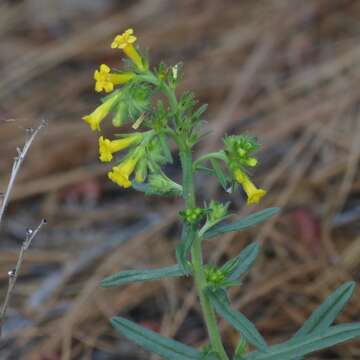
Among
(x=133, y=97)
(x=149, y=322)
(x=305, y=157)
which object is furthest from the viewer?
(x=305, y=157)

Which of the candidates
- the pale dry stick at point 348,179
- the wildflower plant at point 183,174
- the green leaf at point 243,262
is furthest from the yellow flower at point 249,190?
the pale dry stick at point 348,179

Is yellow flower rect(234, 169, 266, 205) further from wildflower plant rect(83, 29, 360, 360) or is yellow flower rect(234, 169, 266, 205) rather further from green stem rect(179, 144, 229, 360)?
green stem rect(179, 144, 229, 360)

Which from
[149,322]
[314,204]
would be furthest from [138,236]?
[314,204]

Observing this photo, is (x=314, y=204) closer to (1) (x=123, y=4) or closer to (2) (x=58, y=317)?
(2) (x=58, y=317)

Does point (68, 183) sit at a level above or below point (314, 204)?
above

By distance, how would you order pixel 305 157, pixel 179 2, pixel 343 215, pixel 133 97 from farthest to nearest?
pixel 179 2 < pixel 305 157 < pixel 343 215 < pixel 133 97

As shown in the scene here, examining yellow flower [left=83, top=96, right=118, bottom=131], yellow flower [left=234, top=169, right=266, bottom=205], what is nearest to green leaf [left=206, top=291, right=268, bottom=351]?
yellow flower [left=234, top=169, right=266, bottom=205]
